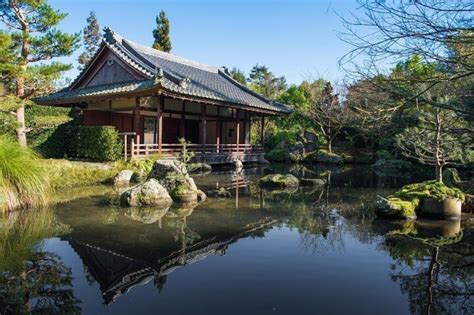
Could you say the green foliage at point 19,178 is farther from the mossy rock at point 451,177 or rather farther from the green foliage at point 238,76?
the green foliage at point 238,76

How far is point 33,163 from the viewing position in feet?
25.5

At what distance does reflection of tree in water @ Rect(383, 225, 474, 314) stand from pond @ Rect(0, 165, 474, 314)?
0.01m

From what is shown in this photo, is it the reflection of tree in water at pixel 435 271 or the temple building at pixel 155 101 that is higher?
the temple building at pixel 155 101

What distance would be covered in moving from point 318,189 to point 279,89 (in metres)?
43.7

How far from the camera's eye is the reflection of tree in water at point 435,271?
393cm

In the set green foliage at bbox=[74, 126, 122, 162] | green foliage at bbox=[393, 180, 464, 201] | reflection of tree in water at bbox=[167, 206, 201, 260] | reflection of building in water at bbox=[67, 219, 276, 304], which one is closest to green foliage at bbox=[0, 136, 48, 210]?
reflection of building in water at bbox=[67, 219, 276, 304]

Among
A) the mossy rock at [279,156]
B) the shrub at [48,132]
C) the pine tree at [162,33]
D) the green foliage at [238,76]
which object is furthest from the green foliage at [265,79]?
the shrub at [48,132]

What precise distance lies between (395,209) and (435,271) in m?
3.06

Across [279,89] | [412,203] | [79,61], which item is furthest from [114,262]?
[279,89]

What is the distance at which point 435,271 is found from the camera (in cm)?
483

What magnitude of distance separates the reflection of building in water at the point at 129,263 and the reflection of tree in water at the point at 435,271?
2500 millimetres

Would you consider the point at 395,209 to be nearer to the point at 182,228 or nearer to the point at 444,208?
the point at 444,208

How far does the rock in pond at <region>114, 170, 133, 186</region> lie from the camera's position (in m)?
12.4

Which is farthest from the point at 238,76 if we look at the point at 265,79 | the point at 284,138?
the point at 284,138
